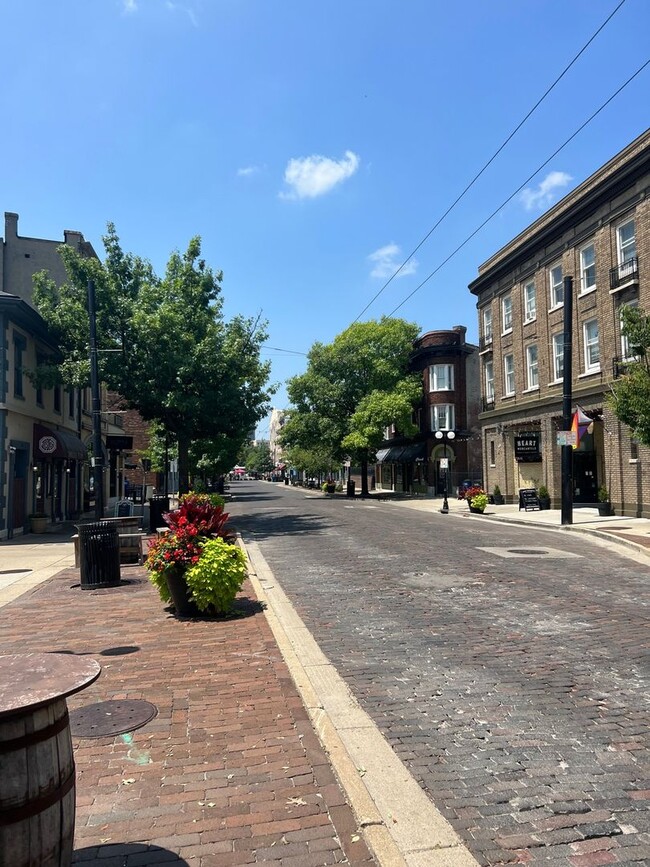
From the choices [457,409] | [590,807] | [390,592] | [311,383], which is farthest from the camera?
[311,383]

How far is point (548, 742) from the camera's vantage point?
4289 millimetres

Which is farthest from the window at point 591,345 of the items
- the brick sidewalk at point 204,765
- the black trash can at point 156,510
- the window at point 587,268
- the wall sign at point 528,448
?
the brick sidewalk at point 204,765

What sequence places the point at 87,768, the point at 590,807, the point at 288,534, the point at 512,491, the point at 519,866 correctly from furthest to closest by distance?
the point at 512,491, the point at 288,534, the point at 87,768, the point at 590,807, the point at 519,866

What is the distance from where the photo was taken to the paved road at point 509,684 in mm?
3350

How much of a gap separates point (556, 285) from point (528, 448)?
739 centimetres

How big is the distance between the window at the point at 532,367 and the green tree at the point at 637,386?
13.0 meters

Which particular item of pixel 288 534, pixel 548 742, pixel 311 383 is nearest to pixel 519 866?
pixel 548 742

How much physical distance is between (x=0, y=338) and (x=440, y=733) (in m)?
19.4

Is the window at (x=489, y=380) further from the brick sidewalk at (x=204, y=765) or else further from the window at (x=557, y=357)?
the brick sidewalk at (x=204, y=765)

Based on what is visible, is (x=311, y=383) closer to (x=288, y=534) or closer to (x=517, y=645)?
(x=288, y=534)

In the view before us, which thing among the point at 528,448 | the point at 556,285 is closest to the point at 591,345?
the point at 556,285

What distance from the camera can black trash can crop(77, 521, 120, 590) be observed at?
10477 mm

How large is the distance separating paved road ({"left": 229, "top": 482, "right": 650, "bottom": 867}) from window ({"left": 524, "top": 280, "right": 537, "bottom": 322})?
66.7ft

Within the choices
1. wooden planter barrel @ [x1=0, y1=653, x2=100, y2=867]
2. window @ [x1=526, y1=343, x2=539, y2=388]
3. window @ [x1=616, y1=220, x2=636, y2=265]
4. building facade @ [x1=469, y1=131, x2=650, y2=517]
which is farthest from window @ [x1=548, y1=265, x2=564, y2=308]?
wooden planter barrel @ [x1=0, y1=653, x2=100, y2=867]
